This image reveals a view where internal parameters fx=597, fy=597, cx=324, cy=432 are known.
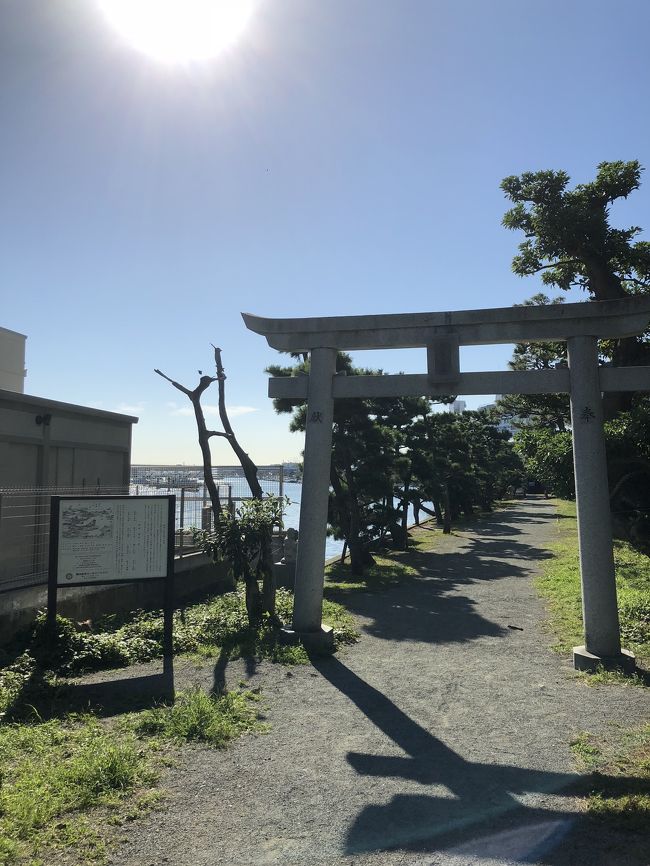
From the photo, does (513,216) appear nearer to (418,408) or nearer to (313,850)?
(418,408)

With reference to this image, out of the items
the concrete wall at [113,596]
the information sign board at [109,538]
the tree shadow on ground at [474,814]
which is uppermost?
the information sign board at [109,538]

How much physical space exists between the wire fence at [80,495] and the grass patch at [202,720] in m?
3.33

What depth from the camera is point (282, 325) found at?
8.24m

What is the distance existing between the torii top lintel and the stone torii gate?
13 millimetres

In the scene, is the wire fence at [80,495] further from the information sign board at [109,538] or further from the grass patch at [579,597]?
the grass patch at [579,597]

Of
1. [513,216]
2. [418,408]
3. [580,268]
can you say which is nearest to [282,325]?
[513,216]

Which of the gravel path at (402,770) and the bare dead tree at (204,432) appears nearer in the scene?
the gravel path at (402,770)

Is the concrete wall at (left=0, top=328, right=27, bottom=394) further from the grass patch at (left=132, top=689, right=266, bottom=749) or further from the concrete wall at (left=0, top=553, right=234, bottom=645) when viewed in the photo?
the grass patch at (left=132, top=689, right=266, bottom=749)

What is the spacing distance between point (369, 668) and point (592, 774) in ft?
10.4

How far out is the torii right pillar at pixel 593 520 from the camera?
6.81 m

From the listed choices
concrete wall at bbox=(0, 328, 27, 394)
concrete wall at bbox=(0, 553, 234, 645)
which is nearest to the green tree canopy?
concrete wall at bbox=(0, 553, 234, 645)

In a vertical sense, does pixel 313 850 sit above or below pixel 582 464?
below

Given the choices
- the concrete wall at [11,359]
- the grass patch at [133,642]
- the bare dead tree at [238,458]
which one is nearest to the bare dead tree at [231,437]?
the bare dead tree at [238,458]

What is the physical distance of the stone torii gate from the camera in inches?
275
